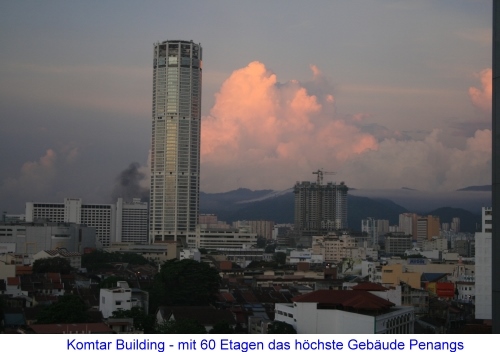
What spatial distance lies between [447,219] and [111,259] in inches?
1025

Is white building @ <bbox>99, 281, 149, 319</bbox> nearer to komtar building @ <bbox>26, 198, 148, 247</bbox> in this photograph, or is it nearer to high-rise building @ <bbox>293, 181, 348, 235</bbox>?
komtar building @ <bbox>26, 198, 148, 247</bbox>

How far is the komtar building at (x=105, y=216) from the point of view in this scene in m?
32.5

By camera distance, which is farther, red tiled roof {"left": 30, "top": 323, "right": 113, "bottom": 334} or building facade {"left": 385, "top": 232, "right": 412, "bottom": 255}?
building facade {"left": 385, "top": 232, "right": 412, "bottom": 255}

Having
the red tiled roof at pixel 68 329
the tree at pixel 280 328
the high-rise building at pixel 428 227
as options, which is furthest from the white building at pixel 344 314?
the high-rise building at pixel 428 227

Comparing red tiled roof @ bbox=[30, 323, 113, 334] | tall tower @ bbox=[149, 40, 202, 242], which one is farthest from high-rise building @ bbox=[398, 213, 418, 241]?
red tiled roof @ bbox=[30, 323, 113, 334]

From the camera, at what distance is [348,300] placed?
7.94 m

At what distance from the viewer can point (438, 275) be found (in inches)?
692

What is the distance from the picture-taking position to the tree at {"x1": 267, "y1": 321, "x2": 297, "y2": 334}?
7797 mm

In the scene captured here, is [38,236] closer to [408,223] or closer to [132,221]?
[132,221]

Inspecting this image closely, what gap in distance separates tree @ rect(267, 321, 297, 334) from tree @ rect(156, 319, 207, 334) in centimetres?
61

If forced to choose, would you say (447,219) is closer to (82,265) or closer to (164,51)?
(164,51)

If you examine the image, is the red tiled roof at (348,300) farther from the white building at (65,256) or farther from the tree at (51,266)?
the white building at (65,256)
